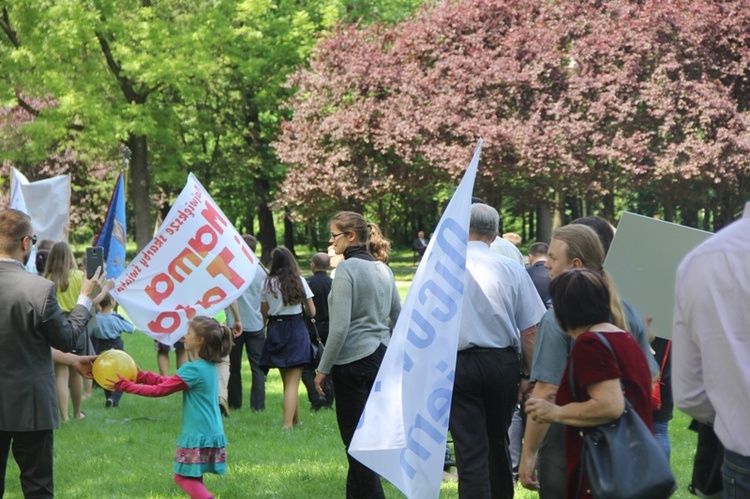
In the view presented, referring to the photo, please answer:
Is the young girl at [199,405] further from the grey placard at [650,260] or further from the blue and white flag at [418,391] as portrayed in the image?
the grey placard at [650,260]

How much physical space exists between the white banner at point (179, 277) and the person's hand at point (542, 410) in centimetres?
496

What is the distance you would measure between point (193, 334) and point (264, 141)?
34.7 meters

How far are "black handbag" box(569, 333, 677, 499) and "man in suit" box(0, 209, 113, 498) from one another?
9.99 ft

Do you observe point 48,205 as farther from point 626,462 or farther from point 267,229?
point 267,229

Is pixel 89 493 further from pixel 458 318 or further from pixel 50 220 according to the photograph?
pixel 50 220

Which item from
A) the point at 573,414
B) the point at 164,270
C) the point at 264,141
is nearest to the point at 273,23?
the point at 264,141

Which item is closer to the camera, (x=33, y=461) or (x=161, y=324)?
(x=33, y=461)

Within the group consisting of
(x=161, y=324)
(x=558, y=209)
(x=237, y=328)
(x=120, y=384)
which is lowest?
(x=558, y=209)

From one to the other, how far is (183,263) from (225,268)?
37 centimetres

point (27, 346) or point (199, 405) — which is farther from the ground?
point (27, 346)

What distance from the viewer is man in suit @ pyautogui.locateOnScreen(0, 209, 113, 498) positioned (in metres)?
5.59

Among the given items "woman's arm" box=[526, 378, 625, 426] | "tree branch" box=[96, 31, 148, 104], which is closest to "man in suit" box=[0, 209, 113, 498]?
"woman's arm" box=[526, 378, 625, 426]

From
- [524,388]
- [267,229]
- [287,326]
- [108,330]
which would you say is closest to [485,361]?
[524,388]

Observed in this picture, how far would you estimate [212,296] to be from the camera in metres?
8.85
